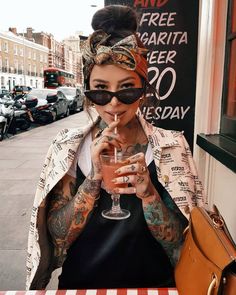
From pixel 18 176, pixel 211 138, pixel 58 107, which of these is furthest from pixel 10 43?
pixel 211 138

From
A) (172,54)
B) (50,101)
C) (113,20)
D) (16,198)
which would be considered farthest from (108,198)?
(50,101)

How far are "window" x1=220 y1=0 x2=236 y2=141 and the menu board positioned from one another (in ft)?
1.16

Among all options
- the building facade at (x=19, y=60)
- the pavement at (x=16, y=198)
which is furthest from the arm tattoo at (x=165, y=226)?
the building facade at (x=19, y=60)

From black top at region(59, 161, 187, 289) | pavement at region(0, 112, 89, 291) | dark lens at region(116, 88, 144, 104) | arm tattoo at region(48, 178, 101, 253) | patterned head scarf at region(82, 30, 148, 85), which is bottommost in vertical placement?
pavement at region(0, 112, 89, 291)

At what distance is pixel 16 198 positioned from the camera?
509 cm

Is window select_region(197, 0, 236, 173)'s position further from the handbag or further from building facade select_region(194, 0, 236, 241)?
the handbag

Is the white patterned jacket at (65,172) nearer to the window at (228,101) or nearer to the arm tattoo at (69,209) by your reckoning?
the arm tattoo at (69,209)

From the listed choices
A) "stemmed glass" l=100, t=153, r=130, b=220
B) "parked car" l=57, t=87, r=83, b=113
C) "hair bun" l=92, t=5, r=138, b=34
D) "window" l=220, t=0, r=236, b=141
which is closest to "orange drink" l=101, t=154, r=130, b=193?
"stemmed glass" l=100, t=153, r=130, b=220

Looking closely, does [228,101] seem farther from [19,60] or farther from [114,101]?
[19,60]

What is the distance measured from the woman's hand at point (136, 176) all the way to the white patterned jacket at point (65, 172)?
0.55 feet

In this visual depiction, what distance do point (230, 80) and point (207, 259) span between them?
5.51 feet

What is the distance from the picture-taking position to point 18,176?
637cm

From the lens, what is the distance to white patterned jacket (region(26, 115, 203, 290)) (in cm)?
142

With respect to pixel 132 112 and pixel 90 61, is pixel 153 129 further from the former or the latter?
pixel 90 61
